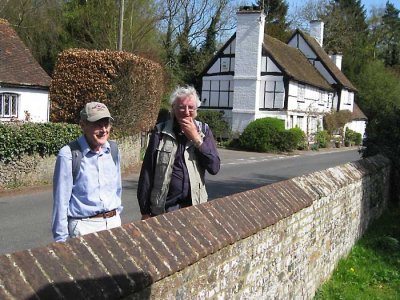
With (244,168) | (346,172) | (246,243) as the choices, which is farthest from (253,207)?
(244,168)

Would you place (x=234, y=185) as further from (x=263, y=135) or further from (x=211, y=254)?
(x=263, y=135)

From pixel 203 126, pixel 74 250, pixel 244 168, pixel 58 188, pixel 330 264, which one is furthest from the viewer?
pixel 244 168

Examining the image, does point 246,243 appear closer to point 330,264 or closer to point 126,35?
point 330,264

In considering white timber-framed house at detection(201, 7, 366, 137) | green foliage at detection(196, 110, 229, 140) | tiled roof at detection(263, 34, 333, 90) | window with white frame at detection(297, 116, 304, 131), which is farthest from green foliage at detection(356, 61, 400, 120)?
green foliage at detection(196, 110, 229, 140)

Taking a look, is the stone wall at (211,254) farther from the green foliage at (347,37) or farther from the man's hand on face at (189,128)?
the green foliage at (347,37)

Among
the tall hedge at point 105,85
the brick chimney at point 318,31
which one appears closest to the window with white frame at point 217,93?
the brick chimney at point 318,31

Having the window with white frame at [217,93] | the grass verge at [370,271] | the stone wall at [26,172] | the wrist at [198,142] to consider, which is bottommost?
the grass verge at [370,271]

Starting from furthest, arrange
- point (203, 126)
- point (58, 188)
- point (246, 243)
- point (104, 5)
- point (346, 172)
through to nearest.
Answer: point (104, 5) < point (346, 172) < point (203, 126) < point (246, 243) < point (58, 188)

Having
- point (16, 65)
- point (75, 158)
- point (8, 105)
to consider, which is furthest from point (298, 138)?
point (75, 158)

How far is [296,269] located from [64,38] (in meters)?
35.6

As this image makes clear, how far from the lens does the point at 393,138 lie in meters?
12.4

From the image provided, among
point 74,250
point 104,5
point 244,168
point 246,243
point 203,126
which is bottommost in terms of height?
point 244,168

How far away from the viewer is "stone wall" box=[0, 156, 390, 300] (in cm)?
234

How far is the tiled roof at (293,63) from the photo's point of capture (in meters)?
37.6
